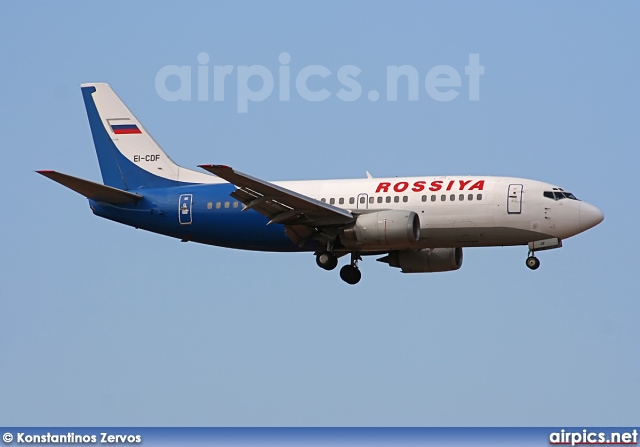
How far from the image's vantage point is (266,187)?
59719 mm

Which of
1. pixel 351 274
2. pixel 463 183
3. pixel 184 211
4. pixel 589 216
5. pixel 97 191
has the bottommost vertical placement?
pixel 351 274

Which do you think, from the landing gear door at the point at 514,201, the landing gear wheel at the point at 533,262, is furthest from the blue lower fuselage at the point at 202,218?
the landing gear wheel at the point at 533,262

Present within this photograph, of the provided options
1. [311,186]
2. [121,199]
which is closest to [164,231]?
[121,199]

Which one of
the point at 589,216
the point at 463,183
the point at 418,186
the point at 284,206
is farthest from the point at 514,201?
the point at 284,206

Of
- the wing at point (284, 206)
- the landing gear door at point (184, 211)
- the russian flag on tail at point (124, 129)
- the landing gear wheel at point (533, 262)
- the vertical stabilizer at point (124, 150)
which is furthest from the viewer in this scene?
the russian flag on tail at point (124, 129)

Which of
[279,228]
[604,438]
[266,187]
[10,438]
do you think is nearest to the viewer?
[10,438]

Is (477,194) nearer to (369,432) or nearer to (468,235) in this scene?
(468,235)

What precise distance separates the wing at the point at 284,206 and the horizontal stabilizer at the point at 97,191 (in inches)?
252

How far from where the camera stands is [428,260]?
6625 cm

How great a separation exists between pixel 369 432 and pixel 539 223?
1216 cm

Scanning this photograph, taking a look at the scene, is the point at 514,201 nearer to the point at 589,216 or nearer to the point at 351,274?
the point at 589,216

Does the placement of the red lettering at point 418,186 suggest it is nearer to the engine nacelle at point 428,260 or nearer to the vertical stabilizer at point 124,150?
the engine nacelle at point 428,260

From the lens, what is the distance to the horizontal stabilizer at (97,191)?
63.4m

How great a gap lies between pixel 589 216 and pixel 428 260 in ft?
26.0
